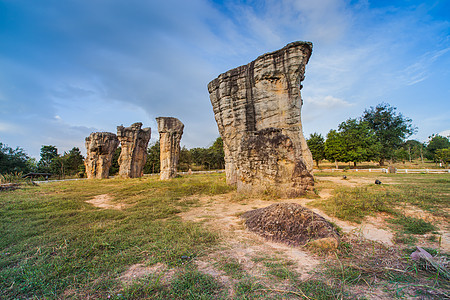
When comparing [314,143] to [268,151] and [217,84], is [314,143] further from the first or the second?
[268,151]

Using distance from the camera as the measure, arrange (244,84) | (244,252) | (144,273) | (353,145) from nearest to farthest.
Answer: (144,273), (244,252), (244,84), (353,145)

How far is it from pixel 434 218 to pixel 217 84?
12706 millimetres

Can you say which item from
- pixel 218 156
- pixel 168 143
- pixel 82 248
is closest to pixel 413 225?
pixel 82 248

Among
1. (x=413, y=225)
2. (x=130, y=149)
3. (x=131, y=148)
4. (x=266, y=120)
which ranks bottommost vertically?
(x=413, y=225)

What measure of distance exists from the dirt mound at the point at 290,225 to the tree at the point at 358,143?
31.9 m

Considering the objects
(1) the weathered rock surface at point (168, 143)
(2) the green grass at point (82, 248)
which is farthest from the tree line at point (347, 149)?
(2) the green grass at point (82, 248)

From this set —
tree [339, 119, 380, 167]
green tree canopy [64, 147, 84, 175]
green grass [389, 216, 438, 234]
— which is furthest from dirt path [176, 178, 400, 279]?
green tree canopy [64, 147, 84, 175]

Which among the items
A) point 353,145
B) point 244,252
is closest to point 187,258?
point 244,252

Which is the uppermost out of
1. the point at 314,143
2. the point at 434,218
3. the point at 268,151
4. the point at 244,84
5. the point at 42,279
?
the point at 244,84

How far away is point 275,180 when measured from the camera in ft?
26.8

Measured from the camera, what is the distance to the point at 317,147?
35062 mm

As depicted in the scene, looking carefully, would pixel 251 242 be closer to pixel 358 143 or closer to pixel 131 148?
pixel 131 148

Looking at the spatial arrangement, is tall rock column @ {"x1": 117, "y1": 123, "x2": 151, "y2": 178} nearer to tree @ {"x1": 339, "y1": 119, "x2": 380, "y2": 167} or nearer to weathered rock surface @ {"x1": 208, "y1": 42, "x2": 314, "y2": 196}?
weathered rock surface @ {"x1": 208, "y1": 42, "x2": 314, "y2": 196}

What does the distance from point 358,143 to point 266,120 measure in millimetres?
27209
